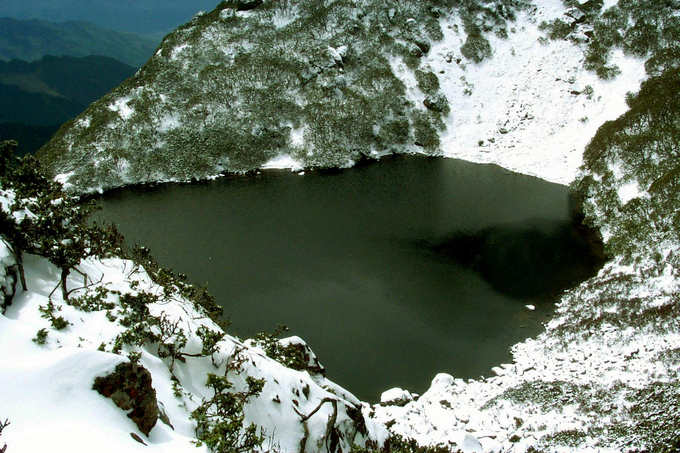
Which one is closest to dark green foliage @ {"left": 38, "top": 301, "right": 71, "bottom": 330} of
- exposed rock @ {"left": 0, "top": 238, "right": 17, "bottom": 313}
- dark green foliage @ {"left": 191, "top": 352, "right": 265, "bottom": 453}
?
exposed rock @ {"left": 0, "top": 238, "right": 17, "bottom": 313}

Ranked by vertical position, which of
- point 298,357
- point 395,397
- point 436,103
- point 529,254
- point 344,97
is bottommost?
point 298,357

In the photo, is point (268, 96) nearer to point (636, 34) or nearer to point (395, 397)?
point (395, 397)

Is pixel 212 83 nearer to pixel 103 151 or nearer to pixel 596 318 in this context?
pixel 103 151

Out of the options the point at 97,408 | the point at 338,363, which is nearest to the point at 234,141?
the point at 338,363

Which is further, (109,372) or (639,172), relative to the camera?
(639,172)

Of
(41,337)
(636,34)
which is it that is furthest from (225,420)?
(636,34)

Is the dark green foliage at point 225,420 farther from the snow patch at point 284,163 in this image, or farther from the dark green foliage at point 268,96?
the dark green foliage at point 268,96

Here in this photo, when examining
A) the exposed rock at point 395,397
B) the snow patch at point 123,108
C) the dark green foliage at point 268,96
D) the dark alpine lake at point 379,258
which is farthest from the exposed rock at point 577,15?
the snow patch at point 123,108

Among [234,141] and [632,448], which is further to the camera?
[234,141]
